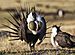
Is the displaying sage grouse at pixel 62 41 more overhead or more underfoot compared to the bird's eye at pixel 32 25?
more underfoot

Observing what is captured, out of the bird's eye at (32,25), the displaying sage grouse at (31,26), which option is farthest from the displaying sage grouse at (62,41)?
the bird's eye at (32,25)

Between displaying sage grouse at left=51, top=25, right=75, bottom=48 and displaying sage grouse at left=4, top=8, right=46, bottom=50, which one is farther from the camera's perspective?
displaying sage grouse at left=51, top=25, right=75, bottom=48

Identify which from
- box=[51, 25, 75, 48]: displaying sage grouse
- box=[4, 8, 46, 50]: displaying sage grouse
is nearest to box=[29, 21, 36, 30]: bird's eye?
box=[4, 8, 46, 50]: displaying sage grouse

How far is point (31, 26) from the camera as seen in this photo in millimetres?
9562

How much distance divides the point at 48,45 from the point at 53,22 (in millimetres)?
7299

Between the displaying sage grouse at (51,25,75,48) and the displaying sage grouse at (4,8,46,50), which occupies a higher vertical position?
the displaying sage grouse at (4,8,46,50)

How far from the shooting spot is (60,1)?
19578 mm

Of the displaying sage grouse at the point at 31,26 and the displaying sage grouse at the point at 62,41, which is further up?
the displaying sage grouse at the point at 31,26

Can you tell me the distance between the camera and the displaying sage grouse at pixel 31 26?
9477 mm

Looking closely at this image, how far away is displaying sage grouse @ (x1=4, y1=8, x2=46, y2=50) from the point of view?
948cm

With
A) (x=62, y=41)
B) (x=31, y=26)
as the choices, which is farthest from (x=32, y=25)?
(x=62, y=41)

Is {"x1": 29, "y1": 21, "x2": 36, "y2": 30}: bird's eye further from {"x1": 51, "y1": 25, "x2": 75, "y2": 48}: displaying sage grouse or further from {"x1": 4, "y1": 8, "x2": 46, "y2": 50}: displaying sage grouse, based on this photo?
{"x1": 51, "y1": 25, "x2": 75, "y2": 48}: displaying sage grouse

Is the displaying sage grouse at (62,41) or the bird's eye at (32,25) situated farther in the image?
the displaying sage grouse at (62,41)

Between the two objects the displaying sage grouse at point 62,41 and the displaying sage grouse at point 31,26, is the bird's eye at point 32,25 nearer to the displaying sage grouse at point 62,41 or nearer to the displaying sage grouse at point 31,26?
the displaying sage grouse at point 31,26
